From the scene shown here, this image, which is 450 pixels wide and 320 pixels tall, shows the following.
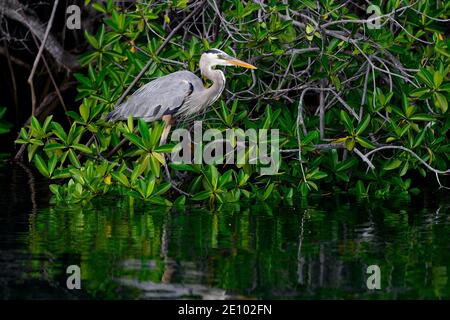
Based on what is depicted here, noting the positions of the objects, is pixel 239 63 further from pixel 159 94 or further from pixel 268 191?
pixel 268 191

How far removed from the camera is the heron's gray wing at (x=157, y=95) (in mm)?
9383

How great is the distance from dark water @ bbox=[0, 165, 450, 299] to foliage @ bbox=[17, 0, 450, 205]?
261 millimetres

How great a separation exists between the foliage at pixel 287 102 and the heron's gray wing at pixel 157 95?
19cm

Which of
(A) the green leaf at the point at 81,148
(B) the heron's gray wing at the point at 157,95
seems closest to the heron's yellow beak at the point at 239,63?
(B) the heron's gray wing at the point at 157,95

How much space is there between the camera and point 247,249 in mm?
7504

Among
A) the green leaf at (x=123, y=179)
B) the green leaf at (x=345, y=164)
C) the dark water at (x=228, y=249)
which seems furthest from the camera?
the green leaf at (x=345, y=164)

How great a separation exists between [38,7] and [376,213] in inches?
250

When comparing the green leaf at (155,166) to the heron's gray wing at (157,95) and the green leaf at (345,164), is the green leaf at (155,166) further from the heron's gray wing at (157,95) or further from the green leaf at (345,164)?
the green leaf at (345,164)

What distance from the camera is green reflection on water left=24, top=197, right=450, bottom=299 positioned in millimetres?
6525

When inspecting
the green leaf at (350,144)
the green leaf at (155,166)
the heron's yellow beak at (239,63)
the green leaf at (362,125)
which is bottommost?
the green leaf at (155,166)

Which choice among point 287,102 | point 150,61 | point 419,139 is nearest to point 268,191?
point 419,139

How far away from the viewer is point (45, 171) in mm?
9031

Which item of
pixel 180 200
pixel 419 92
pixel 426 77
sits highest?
pixel 426 77

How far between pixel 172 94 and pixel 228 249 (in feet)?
7.31
